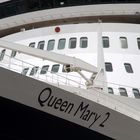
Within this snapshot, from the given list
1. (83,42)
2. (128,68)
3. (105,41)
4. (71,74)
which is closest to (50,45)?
(83,42)

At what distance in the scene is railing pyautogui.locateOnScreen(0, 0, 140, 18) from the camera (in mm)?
22234

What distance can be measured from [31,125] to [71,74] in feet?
19.1

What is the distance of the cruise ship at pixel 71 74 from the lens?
36.8 ft

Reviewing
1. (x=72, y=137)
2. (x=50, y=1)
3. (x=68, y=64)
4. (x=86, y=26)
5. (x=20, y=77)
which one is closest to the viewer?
(x=20, y=77)

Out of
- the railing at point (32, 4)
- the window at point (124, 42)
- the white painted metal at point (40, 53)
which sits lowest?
the window at point (124, 42)

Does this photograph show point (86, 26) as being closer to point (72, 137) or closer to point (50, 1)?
point (50, 1)

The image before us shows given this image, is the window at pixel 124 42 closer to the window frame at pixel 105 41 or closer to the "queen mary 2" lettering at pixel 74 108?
the window frame at pixel 105 41

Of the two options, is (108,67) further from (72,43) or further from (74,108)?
(74,108)

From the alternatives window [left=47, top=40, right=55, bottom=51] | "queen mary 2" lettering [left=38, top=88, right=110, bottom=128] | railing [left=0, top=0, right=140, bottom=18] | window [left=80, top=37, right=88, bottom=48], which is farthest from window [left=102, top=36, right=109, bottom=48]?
"queen mary 2" lettering [left=38, top=88, right=110, bottom=128]

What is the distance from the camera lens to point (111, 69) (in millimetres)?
17891

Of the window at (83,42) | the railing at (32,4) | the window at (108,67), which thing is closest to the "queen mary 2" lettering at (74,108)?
the window at (108,67)

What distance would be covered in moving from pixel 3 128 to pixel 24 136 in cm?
53

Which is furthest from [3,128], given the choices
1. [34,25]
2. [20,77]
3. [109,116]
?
[34,25]

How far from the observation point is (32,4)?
2275 cm
